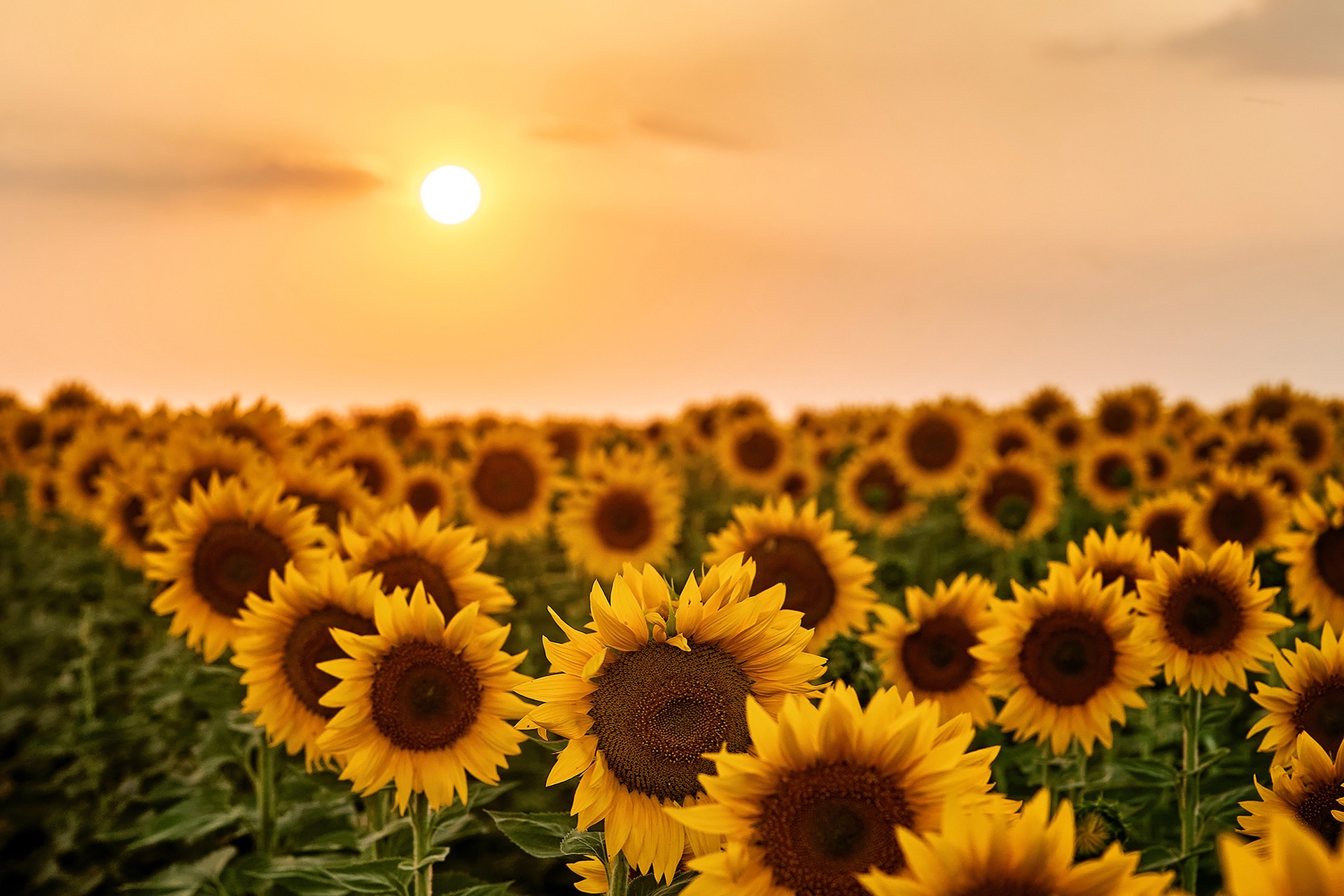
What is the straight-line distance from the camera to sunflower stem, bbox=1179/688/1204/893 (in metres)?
3.94

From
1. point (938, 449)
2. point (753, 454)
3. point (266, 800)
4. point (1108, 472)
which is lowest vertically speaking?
point (266, 800)

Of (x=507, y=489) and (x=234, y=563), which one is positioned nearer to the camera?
(x=234, y=563)

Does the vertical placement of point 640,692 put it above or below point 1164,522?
below

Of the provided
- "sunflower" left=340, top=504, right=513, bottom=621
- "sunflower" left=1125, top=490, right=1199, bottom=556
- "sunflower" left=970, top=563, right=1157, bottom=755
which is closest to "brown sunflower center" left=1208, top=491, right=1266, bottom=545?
"sunflower" left=1125, top=490, right=1199, bottom=556

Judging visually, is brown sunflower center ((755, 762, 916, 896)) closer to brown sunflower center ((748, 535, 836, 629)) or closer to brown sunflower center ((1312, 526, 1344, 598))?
brown sunflower center ((748, 535, 836, 629))

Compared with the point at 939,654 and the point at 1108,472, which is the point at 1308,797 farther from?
the point at 1108,472

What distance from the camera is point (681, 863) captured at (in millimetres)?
2850

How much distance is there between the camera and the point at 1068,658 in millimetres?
4320

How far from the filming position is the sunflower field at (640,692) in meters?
2.22

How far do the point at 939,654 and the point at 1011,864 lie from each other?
131 inches

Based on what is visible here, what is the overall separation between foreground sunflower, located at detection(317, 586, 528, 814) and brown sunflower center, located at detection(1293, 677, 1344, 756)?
8.61ft

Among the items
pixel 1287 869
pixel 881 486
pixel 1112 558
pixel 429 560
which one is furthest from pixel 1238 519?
pixel 1287 869

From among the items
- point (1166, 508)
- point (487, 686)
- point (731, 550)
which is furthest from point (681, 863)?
point (1166, 508)

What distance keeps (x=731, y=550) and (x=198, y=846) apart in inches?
164
